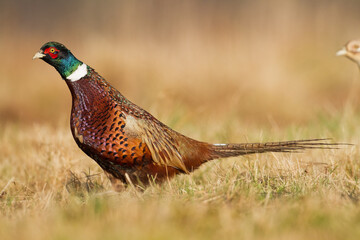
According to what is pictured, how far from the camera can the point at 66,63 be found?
4223mm

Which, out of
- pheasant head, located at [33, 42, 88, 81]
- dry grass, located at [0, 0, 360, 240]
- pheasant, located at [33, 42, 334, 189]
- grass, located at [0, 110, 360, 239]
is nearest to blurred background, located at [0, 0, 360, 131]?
dry grass, located at [0, 0, 360, 240]

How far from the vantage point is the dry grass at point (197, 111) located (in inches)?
117

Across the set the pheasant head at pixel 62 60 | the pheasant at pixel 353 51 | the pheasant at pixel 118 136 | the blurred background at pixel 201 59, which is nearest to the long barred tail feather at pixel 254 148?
the pheasant at pixel 118 136

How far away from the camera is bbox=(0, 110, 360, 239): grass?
2.83 m

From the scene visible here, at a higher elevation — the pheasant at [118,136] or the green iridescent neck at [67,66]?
the green iridescent neck at [67,66]

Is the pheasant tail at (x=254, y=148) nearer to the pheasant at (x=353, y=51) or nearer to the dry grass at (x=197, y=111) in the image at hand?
the dry grass at (x=197, y=111)

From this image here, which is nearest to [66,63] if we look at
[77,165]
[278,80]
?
[77,165]

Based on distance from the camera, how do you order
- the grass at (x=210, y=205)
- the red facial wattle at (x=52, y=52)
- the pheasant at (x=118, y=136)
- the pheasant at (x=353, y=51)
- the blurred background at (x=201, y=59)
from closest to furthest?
the grass at (x=210, y=205) → the pheasant at (x=118, y=136) → the red facial wattle at (x=52, y=52) → the pheasant at (x=353, y=51) → the blurred background at (x=201, y=59)

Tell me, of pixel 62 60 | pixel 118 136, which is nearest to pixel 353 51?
pixel 118 136

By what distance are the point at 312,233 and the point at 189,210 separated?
62cm

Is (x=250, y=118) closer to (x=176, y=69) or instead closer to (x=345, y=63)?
(x=176, y=69)

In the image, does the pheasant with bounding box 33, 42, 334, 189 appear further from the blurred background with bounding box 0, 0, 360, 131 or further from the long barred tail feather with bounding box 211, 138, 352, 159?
the blurred background with bounding box 0, 0, 360, 131

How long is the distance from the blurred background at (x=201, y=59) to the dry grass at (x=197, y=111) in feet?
0.07

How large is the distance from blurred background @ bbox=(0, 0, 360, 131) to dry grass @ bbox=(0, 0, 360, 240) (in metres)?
0.02
